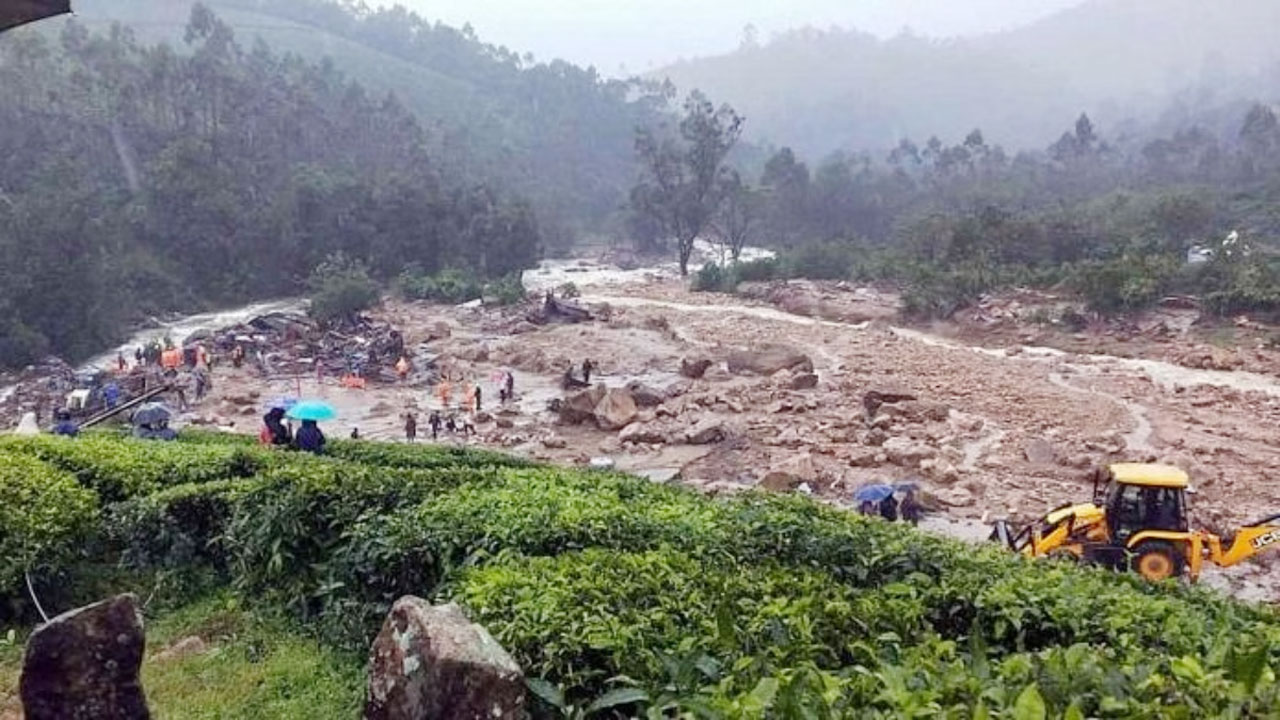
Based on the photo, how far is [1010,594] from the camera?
4.43 metres

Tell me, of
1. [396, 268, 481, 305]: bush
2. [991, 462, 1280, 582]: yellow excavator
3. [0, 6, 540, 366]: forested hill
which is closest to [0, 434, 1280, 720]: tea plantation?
[991, 462, 1280, 582]: yellow excavator

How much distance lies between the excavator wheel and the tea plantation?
202 inches

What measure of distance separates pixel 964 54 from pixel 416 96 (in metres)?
136

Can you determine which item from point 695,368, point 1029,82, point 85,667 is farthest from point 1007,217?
point 1029,82

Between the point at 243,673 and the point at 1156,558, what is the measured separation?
9.38m

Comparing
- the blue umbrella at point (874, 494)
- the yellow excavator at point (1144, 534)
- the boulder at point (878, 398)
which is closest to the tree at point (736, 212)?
the boulder at point (878, 398)

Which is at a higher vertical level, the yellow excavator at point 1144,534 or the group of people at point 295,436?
the group of people at point 295,436

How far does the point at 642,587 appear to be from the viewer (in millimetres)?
4238

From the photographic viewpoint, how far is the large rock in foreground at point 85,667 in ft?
13.1

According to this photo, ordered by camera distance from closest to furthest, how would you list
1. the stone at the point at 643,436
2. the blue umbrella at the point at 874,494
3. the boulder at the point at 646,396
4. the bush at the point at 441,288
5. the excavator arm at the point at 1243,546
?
the excavator arm at the point at 1243,546 < the blue umbrella at the point at 874,494 < the stone at the point at 643,436 < the boulder at the point at 646,396 < the bush at the point at 441,288

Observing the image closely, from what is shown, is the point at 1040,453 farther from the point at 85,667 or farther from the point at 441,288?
the point at 441,288

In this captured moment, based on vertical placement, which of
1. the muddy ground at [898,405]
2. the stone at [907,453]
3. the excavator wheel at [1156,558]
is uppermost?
the excavator wheel at [1156,558]

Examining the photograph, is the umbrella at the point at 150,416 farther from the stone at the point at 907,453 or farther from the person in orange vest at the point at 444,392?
the stone at the point at 907,453

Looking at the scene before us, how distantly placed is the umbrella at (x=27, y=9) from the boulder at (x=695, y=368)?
890 inches
